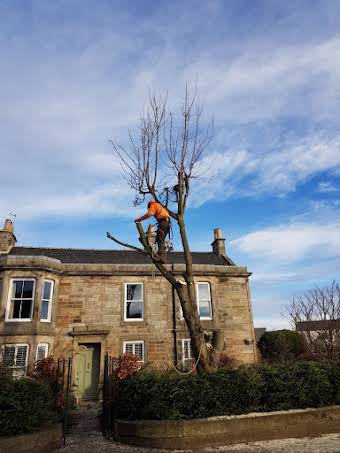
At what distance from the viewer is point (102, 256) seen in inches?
850

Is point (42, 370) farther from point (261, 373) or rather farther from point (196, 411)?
point (261, 373)

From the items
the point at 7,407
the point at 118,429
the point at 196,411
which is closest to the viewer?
the point at 7,407

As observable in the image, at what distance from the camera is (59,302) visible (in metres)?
17.5

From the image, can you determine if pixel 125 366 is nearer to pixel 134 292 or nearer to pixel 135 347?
pixel 135 347

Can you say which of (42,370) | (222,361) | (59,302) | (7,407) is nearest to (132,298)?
(59,302)

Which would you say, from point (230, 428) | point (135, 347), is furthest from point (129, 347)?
point (230, 428)

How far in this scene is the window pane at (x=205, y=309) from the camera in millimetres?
18828

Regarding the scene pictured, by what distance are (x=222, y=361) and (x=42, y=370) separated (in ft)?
27.3

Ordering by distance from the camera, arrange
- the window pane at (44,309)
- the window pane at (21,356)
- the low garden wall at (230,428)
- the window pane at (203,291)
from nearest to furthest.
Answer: the low garden wall at (230,428), the window pane at (21,356), the window pane at (44,309), the window pane at (203,291)

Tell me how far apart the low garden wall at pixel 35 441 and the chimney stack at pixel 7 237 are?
46.8 feet

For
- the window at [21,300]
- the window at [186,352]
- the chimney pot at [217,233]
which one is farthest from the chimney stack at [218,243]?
the window at [21,300]

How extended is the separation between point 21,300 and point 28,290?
0.57m

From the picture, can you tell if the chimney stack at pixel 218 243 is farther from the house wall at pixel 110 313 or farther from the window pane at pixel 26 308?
the window pane at pixel 26 308

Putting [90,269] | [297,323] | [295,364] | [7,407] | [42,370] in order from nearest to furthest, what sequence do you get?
1. [7,407]
2. [295,364]
3. [42,370]
4. [297,323]
5. [90,269]
